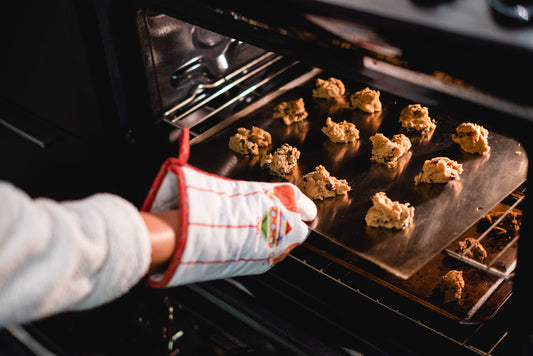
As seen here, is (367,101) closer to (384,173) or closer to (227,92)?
(384,173)

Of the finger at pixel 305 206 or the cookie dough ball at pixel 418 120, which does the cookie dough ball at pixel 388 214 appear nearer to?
the finger at pixel 305 206

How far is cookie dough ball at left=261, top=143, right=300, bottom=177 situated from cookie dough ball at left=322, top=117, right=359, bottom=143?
114mm

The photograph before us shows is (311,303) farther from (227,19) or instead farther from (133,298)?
(227,19)

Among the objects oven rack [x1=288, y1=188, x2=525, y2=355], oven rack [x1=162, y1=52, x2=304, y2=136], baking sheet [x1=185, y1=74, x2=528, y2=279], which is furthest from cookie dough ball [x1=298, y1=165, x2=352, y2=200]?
oven rack [x1=162, y1=52, x2=304, y2=136]

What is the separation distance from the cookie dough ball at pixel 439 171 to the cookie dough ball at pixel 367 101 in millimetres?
286

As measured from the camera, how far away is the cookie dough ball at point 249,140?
140 centimetres

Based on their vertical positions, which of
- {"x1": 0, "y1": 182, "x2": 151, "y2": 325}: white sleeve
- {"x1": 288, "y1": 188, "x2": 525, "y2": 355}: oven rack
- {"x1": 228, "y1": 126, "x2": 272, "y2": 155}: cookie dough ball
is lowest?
{"x1": 288, "y1": 188, "x2": 525, "y2": 355}: oven rack

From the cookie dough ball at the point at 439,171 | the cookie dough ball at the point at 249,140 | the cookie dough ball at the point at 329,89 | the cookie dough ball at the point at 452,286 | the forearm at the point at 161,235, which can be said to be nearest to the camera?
the forearm at the point at 161,235

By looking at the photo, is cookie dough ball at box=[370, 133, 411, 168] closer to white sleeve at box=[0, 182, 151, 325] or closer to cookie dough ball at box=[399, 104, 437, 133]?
cookie dough ball at box=[399, 104, 437, 133]

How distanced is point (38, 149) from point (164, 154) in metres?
0.54

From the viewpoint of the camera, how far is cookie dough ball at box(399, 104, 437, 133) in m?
1.41

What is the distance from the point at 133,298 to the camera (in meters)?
1.15

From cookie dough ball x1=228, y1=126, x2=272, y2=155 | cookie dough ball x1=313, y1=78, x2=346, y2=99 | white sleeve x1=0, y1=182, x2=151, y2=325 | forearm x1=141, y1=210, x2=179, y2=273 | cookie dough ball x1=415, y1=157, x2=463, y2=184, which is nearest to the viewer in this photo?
white sleeve x1=0, y1=182, x2=151, y2=325

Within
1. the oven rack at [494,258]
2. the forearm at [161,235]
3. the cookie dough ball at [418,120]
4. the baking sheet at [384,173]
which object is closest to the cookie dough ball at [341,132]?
the baking sheet at [384,173]
